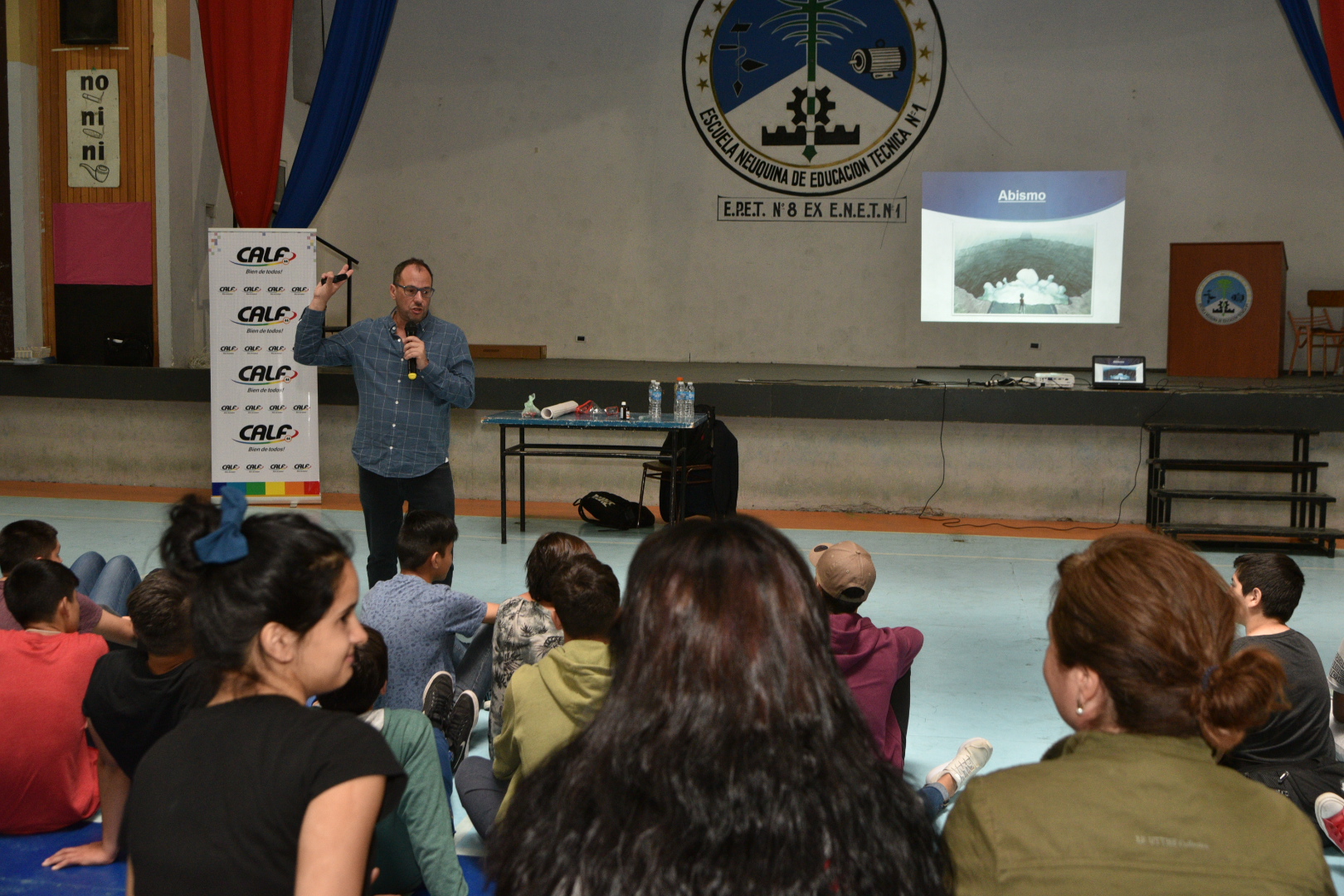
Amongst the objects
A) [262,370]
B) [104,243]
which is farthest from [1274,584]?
[104,243]

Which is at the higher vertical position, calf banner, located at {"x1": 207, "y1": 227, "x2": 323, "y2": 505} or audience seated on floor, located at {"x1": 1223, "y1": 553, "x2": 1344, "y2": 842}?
calf banner, located at {"x1": 207, "y1": 227, "x2": 323, "y2": 505}

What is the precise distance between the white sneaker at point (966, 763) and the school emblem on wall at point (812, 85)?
Result: 334 inches

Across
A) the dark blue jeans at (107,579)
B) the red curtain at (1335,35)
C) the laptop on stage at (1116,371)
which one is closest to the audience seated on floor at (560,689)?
the dark blue jeans at (107,579)

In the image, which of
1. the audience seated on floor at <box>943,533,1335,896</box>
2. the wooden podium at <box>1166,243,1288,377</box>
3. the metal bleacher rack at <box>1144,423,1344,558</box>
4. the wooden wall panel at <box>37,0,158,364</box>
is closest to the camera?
the audience seated on floor at <box>943,533,1335,896</box>

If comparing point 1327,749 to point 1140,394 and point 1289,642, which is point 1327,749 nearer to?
point 1289,642

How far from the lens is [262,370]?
25.1ft

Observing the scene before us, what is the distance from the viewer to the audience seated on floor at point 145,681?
2242 millimetres

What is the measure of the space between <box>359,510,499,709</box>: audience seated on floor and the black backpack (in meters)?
3.85

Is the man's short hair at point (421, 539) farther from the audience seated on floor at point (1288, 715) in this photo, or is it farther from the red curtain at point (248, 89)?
the red curtain at point (248, 89)

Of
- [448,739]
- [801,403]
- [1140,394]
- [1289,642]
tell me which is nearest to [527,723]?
[448,739]

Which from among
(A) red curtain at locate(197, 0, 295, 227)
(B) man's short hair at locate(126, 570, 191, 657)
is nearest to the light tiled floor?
(B) man's short hair at locate(126, 570, 191, 657)

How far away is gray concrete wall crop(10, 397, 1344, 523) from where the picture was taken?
24.5 feet

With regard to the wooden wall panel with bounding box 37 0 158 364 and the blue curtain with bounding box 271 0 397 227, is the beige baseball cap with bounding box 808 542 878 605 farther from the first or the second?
the wooden wall panel with bounding box 37 0 158 364

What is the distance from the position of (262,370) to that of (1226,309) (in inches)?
303
